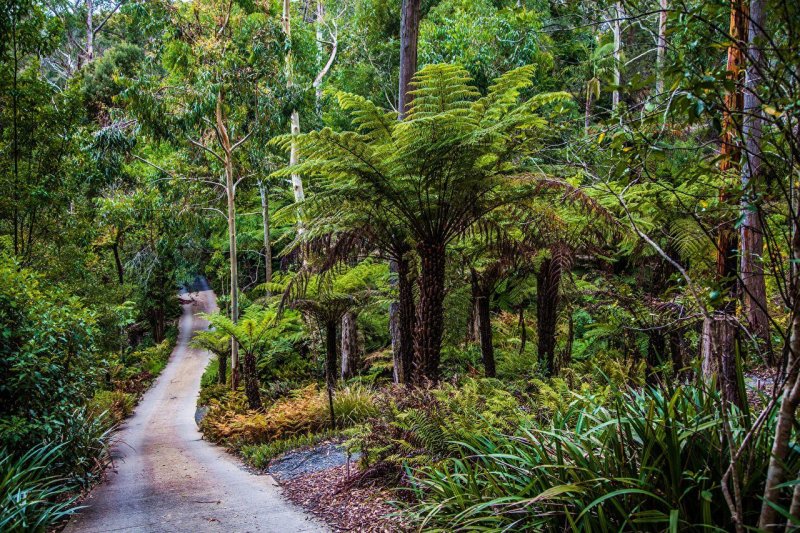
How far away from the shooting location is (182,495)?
540 cm

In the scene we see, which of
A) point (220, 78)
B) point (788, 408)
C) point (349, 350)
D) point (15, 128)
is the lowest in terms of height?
point (349, 350)

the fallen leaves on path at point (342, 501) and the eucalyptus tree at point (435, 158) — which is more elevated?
the eucalyptus tree at point (435, 158)

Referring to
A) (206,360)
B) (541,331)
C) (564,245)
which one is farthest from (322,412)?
(206,360)

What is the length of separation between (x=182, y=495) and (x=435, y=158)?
4140mm

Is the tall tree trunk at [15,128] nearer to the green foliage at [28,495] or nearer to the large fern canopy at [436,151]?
the green foliage at [28,495]

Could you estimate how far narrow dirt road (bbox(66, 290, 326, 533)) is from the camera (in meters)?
4.43

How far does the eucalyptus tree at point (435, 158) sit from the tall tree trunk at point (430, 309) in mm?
10

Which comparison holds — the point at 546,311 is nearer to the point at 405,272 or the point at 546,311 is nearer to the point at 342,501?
the point at 405,272

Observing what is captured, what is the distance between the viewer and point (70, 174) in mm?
9484

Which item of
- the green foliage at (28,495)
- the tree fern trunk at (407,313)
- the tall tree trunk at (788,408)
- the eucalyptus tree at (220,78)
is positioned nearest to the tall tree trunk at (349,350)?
the eucalyptus tree at (220,78)

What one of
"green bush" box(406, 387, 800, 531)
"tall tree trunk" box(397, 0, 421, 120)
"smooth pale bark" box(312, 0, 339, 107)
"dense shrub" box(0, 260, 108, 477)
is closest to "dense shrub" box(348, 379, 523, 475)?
"green bush" box(406, 387, 800, 531)

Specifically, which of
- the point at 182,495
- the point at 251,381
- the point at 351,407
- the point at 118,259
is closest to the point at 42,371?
the point at 182,495

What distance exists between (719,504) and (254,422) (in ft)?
24.1

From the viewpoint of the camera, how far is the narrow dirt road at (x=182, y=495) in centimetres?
443
